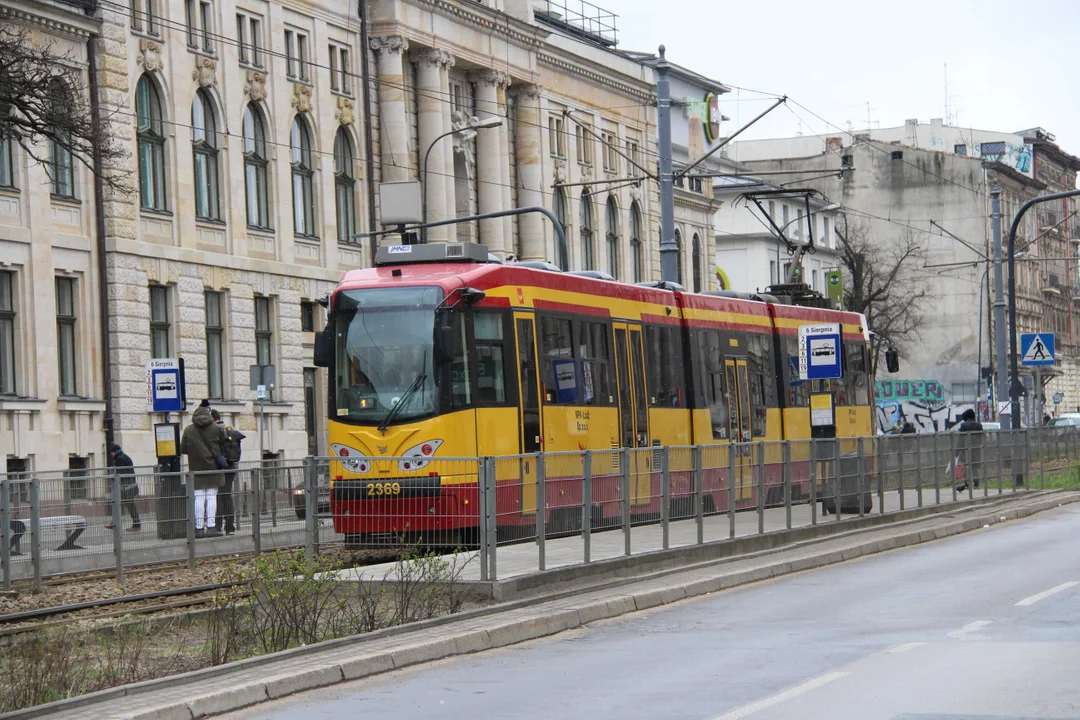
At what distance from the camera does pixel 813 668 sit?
11742 millimetres

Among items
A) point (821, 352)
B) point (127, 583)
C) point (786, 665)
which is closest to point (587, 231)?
point (821, 352)

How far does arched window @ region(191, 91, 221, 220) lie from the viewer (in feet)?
142

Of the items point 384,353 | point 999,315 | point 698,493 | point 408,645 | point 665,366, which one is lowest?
point 408,645

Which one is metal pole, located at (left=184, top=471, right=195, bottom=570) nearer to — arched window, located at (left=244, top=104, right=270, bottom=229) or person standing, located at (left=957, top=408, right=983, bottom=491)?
person standing, located at (left=957, top=408, right=983, bottom=491)

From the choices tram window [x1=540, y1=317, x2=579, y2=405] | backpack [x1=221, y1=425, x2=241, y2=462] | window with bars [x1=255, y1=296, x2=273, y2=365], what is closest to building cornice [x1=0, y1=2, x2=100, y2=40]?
window with bars [x1=255, y1=296, x2=273, y2=365]

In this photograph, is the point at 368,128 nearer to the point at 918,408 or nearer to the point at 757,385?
the point at 757,385

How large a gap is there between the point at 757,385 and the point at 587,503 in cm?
1390

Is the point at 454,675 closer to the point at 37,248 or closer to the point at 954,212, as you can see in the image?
the point at 37,248

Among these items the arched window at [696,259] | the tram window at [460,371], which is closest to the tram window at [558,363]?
the tram window at [460,371]

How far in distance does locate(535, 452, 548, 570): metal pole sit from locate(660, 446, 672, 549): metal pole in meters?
2.29

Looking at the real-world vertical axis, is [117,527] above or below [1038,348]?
below

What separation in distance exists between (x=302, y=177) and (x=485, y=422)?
2670 cm

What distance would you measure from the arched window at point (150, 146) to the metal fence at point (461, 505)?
17.3m

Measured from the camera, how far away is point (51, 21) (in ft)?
124
